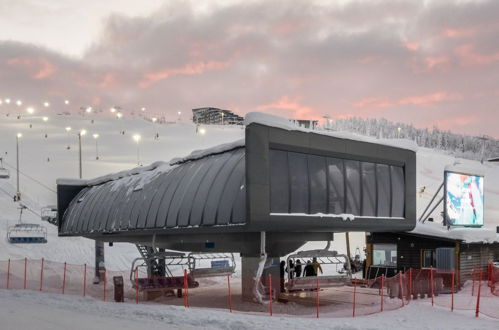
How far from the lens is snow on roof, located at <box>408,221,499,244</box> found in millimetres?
30031

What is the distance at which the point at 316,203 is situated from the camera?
82.7 feet

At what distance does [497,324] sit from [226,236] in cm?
1260

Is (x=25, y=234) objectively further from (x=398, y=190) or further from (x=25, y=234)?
(x=398, y=190)

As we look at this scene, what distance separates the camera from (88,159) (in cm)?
9662

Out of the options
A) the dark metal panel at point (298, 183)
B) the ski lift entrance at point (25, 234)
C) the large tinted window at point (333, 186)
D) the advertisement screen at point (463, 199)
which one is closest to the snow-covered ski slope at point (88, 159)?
the ski lift entrance at point (25, 234)

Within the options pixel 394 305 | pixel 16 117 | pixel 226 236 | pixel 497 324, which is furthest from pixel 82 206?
pixel 16 117

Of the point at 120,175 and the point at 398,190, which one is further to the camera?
the point at 120,175

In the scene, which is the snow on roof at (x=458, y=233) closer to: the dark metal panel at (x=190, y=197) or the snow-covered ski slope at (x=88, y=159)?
the snow-covered ski slope at (x=88, y=159)

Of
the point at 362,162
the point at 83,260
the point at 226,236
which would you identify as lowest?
the point at 83,260

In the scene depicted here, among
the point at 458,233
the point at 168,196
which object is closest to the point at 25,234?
the point at 168,196

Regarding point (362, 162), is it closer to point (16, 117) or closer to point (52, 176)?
point (52, 176)

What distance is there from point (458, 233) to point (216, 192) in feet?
46.1

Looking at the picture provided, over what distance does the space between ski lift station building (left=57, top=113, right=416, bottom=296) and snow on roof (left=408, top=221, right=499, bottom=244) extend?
159 cm

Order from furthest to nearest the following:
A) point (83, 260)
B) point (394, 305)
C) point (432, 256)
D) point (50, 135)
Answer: point (50, 135) < point (83, 260) < point (432, 256) < point (394, 305)
